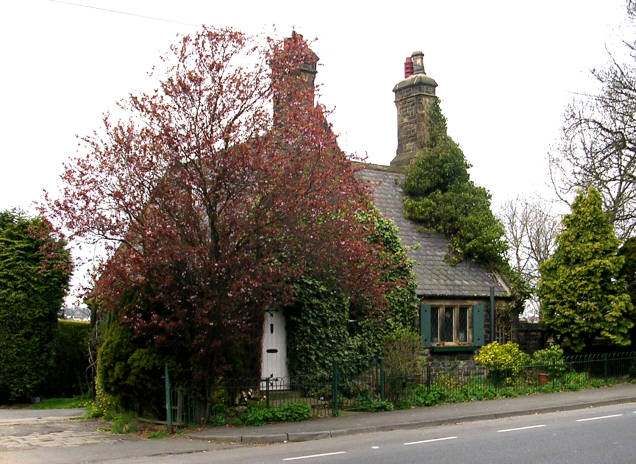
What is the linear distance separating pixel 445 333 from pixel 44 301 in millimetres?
12085

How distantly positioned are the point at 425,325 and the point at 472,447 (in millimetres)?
9301

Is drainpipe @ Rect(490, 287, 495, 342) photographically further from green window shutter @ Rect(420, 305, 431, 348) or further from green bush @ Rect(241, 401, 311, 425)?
green bush @ Rect(241, 401, 311, 425)

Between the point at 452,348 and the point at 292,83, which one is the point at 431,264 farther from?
the point at 292,83

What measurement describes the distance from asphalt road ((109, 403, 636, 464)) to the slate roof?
7.40 m

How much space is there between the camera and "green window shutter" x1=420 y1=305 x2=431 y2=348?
20516 millimetres

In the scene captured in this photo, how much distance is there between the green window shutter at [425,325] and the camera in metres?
20.5

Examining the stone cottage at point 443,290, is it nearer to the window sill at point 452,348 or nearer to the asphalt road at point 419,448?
the window sill at point 452,348

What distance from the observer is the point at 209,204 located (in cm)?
1377

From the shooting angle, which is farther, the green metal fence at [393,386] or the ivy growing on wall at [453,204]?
the ivy growing on wall at [453,204]

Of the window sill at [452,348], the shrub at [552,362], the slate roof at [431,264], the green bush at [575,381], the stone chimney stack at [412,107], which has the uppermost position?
the stone chimney stack at [412,107]

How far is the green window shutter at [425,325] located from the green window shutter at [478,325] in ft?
5.91

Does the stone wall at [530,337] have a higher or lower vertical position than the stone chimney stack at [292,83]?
lower

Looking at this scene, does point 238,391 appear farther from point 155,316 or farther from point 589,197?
point 589,197

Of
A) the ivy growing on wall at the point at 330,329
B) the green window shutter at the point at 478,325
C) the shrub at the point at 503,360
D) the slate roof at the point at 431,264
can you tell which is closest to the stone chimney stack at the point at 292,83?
the ivy growing on wall at the point at 330,329
